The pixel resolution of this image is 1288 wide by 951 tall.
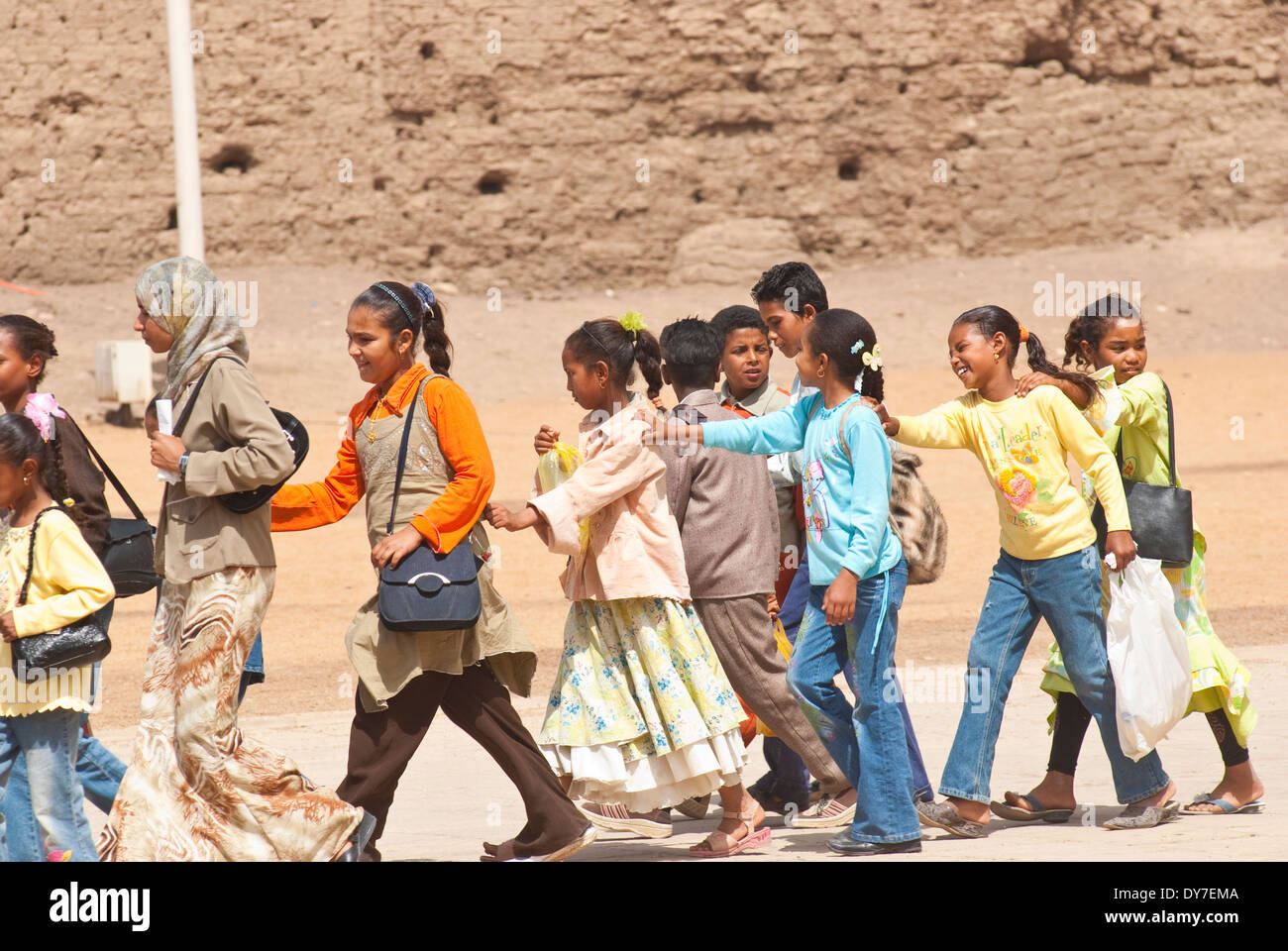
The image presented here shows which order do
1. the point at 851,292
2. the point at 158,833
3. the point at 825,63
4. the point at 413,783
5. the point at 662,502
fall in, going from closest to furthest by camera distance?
the point at 158,833 → the point at 662,502 → the point at 413,783 → the point at 851,292 → the point at 825,63

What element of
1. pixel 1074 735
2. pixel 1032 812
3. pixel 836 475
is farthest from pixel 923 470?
pixel 836 475

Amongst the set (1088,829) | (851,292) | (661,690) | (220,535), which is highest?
(851,292)

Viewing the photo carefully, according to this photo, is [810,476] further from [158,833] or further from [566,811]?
[158,833]

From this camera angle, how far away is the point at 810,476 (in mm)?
4727

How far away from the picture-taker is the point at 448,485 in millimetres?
4398

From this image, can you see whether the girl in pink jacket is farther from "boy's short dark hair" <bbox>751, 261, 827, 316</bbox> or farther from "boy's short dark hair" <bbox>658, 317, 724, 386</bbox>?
"boy's short dark hair" <bbox>751, 261, 827, 316</bbox>

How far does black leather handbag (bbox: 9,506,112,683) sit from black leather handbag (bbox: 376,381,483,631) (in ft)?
2.28

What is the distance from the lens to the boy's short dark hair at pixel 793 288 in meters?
5.65

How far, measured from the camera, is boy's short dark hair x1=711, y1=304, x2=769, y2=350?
551cm

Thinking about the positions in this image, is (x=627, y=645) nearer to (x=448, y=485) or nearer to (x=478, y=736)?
(x=478, y=736)

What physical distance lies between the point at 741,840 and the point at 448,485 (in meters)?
1.31

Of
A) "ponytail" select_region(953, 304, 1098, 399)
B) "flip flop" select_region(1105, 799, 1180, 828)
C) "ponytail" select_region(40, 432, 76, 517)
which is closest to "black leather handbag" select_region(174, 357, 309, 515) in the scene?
"ponytail" select_region(40, 432, 76, 517)

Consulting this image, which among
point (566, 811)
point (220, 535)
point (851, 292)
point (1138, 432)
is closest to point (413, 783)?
point (566, 811)

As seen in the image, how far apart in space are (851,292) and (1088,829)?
1951 cm
